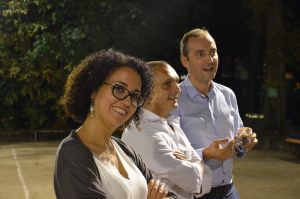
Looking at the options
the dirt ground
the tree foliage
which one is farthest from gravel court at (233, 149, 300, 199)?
the tree foliage

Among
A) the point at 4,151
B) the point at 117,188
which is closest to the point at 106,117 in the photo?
the point at 117,188

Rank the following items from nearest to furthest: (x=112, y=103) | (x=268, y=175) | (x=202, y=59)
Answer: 1. (x=112, y=103)
2. (x=202, y=59)
3. (x=268, y=175)

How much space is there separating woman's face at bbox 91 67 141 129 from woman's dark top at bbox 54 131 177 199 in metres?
0.23

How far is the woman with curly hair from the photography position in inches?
68.3

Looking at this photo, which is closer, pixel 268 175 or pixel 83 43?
pixel 268 175

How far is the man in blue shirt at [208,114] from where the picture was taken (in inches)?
117

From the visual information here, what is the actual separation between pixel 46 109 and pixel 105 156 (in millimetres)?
13986

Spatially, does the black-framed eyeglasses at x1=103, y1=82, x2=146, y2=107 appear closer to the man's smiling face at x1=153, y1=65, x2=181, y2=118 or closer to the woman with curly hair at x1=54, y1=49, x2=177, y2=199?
the woman with curly hair at x1=54, y1=49, x2=177, y2=199

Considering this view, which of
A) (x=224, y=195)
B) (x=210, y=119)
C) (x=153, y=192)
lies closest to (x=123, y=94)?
(x=153, y=192)

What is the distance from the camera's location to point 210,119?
3125mm

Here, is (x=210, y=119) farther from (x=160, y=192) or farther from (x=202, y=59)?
Result: (x=160, y=192)

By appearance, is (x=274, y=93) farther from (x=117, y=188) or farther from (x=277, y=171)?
(x=117, y=188)

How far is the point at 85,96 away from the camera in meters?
2.01

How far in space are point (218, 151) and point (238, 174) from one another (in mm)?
5625
